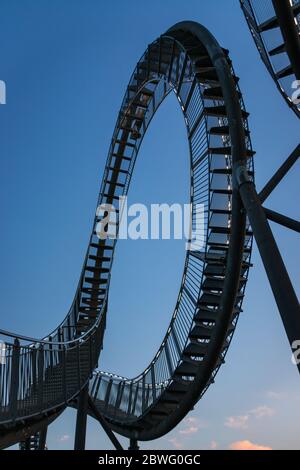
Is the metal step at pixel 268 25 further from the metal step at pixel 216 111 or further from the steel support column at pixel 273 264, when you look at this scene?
the metal step at pixel 216 111

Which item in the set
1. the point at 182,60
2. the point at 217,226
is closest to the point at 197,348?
the point at 217,226

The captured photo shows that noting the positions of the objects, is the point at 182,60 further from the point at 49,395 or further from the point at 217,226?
the point at 49,395

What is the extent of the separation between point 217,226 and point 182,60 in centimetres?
391

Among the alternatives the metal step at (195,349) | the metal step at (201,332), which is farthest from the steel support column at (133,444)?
the metal step at (201,332)

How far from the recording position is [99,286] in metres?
18.6

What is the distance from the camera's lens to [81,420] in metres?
11.2

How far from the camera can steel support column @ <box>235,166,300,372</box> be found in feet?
19.0

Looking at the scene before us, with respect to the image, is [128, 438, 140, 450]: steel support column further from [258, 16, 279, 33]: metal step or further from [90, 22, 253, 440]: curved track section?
[258, 16, 279, 33]: metal step

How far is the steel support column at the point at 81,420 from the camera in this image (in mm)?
10974

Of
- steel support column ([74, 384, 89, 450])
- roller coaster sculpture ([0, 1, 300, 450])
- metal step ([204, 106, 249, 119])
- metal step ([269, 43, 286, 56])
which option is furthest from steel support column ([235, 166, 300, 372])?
steel support column ([74, 384, 89, 450])

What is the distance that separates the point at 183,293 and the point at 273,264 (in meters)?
5.60
